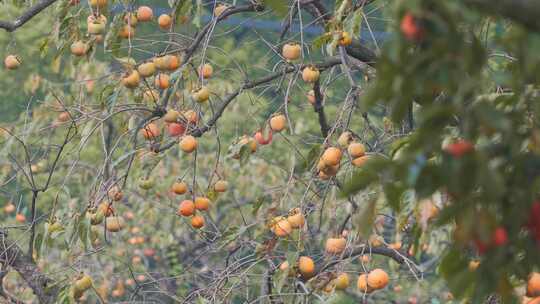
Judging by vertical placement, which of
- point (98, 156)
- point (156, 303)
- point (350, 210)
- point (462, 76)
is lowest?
point (98, 156)

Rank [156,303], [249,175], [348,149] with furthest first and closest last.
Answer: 1. [249,175]
2. [156,303]
3. [348,149]

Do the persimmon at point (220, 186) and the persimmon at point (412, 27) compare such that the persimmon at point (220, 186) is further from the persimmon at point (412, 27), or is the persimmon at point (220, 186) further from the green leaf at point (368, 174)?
the persimmon at point (412, 27)

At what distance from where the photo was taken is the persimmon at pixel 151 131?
3.45 m

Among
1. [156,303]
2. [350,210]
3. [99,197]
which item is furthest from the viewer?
[156,303]

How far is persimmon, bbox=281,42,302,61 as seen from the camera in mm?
3217

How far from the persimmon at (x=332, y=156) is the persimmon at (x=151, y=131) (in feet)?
2.25

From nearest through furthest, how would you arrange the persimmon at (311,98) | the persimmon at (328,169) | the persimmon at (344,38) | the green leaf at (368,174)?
the green leaf at (368,174), the persimmon at (344,38), the persimmon at (328,169), the persimmon at (311,98)

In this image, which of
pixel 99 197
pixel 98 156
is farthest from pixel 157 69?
pixel 98 156

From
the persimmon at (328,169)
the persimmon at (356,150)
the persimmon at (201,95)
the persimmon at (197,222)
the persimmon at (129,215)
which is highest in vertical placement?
the persimmon at (201,95)

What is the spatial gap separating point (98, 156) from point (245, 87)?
543 cm

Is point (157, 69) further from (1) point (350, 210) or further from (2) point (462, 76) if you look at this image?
(2) point (462, 76)

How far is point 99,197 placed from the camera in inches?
127

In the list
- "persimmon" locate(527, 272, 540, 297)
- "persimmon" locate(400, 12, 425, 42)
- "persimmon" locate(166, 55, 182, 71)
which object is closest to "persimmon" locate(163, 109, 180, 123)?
"persimmon" locate(166, 55, 182, 71)

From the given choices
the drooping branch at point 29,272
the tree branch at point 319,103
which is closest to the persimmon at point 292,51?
the tree branch at point 319,103
